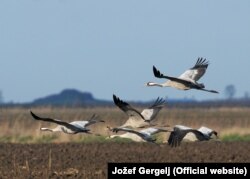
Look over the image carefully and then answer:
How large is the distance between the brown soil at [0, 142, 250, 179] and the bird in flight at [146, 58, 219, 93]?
202 cm

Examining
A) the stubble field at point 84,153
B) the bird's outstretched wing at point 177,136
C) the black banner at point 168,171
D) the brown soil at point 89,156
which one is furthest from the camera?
the stubble field at point 84,153

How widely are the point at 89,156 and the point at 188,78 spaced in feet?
23.0

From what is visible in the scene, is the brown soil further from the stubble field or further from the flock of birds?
the flock of birds

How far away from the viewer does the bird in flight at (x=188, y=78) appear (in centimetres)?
1736

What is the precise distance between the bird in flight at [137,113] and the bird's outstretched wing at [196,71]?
616 mm

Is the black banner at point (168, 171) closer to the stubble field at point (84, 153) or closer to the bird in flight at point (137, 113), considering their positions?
the bird in flight at point (137, 113)

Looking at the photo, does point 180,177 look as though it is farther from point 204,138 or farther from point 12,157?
point 12,157

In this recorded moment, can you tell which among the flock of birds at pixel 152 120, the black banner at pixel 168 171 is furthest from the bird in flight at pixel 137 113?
the black banner at pixel 168 171

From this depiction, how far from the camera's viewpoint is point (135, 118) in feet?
59.4

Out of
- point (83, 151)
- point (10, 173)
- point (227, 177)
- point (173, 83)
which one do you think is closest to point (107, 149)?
point (83, 151)

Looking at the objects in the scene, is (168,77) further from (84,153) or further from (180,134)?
(84,153)

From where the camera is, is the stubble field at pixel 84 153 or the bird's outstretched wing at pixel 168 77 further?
the stubble field at pixel 84 153

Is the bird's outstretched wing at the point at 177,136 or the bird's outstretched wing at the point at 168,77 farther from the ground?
the bird's outstretched wing at the point at 168,77

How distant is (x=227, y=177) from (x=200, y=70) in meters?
3.28
